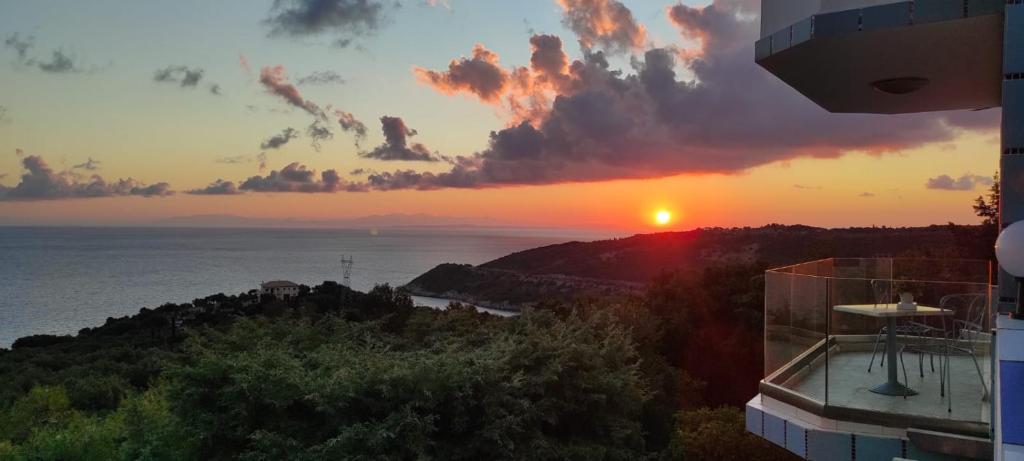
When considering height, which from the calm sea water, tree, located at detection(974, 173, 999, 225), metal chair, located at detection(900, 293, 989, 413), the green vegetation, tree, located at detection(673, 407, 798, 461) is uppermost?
tree, located at detection(974, 173, 999, 225)

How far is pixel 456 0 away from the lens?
17.2 m

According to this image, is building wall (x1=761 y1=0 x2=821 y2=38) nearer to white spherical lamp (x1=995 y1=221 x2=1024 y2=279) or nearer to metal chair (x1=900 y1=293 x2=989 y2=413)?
white spherical lamp (x1=995 y1=221 x2=1024 y2=279)

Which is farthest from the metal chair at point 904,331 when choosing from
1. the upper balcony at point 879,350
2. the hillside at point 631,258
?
the hillside at point 631,258

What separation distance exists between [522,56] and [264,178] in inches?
1021

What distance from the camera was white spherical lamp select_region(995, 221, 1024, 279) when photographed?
4.66 meters

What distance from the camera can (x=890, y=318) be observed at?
21.4ft

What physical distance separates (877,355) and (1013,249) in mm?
2336

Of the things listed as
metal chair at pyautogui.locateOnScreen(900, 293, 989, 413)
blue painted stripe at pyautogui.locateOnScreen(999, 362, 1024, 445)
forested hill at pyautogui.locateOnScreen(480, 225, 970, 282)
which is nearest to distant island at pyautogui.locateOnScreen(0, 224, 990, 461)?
metal chair at pyautogui.locateOnScreen(900, 293, 989, 413)

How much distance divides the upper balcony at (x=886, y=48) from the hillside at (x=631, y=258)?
2194 centimetres

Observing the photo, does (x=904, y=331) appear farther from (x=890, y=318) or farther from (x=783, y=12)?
(x=783, y=12)

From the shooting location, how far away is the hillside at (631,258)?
114ft

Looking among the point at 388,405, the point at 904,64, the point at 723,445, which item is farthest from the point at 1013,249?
the point at 388,405

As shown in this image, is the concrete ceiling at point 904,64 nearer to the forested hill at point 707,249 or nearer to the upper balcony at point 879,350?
the upper balcony at point 879,350

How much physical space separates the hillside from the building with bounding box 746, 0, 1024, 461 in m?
23.5
